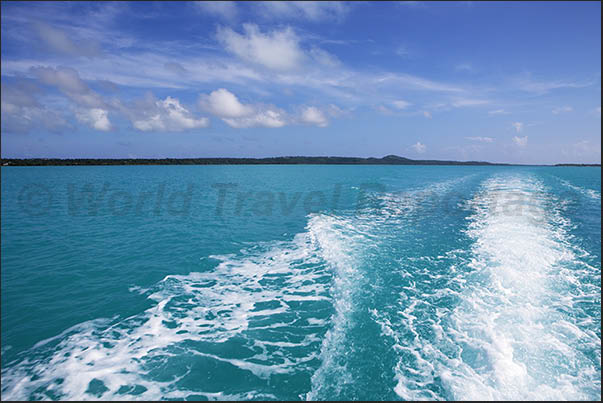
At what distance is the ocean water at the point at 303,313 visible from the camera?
4.67 metres

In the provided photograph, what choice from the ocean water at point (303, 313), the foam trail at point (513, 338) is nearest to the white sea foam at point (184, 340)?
the ocean water at point (303, 313)

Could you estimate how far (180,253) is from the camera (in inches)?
431

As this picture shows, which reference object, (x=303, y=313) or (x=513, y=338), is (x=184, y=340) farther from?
(x=513, y=338)

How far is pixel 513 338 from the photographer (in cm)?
577

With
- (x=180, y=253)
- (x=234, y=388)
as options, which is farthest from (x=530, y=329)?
(x=180, y=253)

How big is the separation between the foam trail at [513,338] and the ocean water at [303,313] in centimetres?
3

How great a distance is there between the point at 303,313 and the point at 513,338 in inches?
176

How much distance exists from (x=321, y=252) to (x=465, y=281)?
5.03m

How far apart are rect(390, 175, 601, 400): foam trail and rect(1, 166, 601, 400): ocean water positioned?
3cm

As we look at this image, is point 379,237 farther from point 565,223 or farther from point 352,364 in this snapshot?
point 565,223

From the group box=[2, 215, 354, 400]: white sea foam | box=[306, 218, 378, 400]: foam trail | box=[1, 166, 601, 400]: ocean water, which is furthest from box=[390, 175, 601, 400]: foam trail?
box=[2, 215, 354, 400]: white sea foam

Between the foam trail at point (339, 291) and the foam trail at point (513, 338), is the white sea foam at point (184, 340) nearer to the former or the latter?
the foam trail at point (339, 291)

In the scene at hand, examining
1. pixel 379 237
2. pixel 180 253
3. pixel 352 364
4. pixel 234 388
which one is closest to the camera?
pixel 234 388

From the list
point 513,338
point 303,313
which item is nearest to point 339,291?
point 303,313
